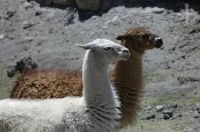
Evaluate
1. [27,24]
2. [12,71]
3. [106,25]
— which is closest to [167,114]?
[12,71]

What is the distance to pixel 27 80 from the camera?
1149 cm

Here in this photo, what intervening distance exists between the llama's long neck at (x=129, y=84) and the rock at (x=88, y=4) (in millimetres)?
11548

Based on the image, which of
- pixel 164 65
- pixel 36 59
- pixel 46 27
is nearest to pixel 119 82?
pixel 164 65

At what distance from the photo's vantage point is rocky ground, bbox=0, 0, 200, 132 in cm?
1650

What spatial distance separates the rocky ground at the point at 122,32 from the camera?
16500 mm

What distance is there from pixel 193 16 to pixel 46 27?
505cm

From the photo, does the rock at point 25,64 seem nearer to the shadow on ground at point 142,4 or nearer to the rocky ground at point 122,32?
the rocky ground at point 122,32

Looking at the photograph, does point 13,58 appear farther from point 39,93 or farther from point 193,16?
point 39,93

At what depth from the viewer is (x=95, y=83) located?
27.8 feet

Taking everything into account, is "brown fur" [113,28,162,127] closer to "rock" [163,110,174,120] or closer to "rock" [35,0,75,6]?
"rock" [163,110,174,120]

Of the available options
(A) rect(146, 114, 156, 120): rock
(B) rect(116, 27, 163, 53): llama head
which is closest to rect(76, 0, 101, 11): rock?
(A) rect(146, 114, 156, 120): rock

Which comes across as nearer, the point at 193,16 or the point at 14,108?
the point at 14,108

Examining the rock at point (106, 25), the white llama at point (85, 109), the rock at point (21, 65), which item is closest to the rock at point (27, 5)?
the rock at point (106, 25)

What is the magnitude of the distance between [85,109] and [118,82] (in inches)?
112
